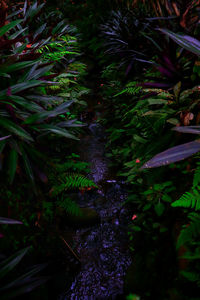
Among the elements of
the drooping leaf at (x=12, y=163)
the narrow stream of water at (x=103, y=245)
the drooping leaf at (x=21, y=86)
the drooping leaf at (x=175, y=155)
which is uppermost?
the drooping leaf at (x=21, y=86)

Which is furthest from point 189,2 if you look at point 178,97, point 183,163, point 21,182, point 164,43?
point 21,182

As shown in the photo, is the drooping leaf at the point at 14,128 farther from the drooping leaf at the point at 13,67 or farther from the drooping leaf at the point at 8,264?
the drooping leaf at the point at 8,264

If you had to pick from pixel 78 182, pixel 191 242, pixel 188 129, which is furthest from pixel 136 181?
pixel 188 129

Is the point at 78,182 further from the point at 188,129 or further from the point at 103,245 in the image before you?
the point at 188,129

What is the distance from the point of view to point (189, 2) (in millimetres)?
2383

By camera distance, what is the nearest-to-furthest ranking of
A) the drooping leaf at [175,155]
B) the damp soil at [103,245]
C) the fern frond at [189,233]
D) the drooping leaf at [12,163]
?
the drooping leaf at [175,155] < the fern frond at [189,233] < the drooping leaf at [12,163] < the damp soil at [103,245]

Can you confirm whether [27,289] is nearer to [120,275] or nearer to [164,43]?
[120,275]

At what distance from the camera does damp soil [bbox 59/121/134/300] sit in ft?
4.51

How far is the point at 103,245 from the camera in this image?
164 centimetres

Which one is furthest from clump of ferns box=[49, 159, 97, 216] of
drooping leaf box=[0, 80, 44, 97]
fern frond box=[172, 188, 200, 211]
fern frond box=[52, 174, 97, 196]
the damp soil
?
fern frond box=[172, 188, 200, 211]

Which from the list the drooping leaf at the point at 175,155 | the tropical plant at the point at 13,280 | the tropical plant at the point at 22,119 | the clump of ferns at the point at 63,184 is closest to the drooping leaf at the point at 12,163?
the tropical plant at the point at 22,119

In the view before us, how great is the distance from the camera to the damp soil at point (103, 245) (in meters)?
1.38

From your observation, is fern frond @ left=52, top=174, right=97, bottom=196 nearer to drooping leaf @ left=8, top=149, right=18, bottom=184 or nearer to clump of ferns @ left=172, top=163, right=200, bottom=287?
drooping leaf @ left=8, top=149, right=18, bottom=184

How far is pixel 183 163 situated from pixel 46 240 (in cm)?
115
